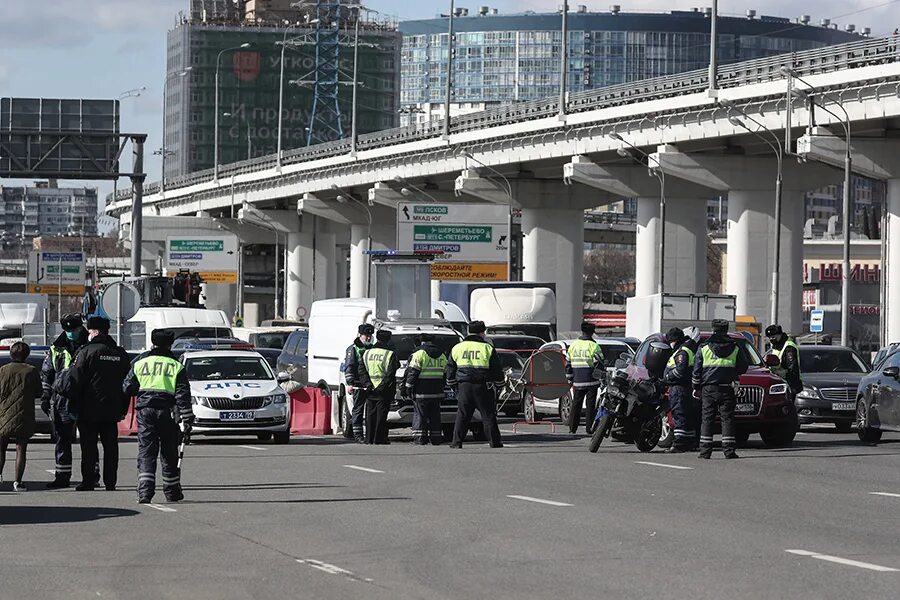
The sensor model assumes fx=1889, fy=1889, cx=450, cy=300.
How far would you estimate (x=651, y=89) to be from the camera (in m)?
63.6

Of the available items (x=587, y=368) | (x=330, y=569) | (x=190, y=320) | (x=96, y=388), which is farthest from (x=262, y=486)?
(x=190, y=320)

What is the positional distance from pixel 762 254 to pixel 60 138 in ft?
77.0

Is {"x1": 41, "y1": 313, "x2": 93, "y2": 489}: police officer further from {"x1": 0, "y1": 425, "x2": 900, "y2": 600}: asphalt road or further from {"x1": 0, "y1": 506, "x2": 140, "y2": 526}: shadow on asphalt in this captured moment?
{"x1": 0, "y1": 506, "x2": 140, "y2": 526}: shadow on asphalt

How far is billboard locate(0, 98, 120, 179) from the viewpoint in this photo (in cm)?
6041

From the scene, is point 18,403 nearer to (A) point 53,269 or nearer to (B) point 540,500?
(B) point 540,500

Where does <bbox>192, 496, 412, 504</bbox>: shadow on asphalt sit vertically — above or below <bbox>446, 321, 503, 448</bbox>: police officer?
below

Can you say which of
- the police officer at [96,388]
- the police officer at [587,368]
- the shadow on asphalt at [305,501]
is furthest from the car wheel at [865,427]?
the police officer at [96,388]

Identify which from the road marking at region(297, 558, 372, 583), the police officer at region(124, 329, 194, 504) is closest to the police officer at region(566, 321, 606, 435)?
the police officer at region(124, 329, 194, 504)

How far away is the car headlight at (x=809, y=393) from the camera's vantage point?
31250 millimetres

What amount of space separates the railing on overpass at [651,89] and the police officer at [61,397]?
34791mm

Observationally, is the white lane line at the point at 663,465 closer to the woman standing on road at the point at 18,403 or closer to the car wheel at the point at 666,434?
the car wheel at the point at 666,434

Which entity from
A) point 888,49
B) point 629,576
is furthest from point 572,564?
point 888,49

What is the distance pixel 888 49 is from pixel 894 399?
1079 inches

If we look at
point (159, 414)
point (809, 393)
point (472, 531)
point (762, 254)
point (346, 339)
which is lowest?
point (472, 531)
